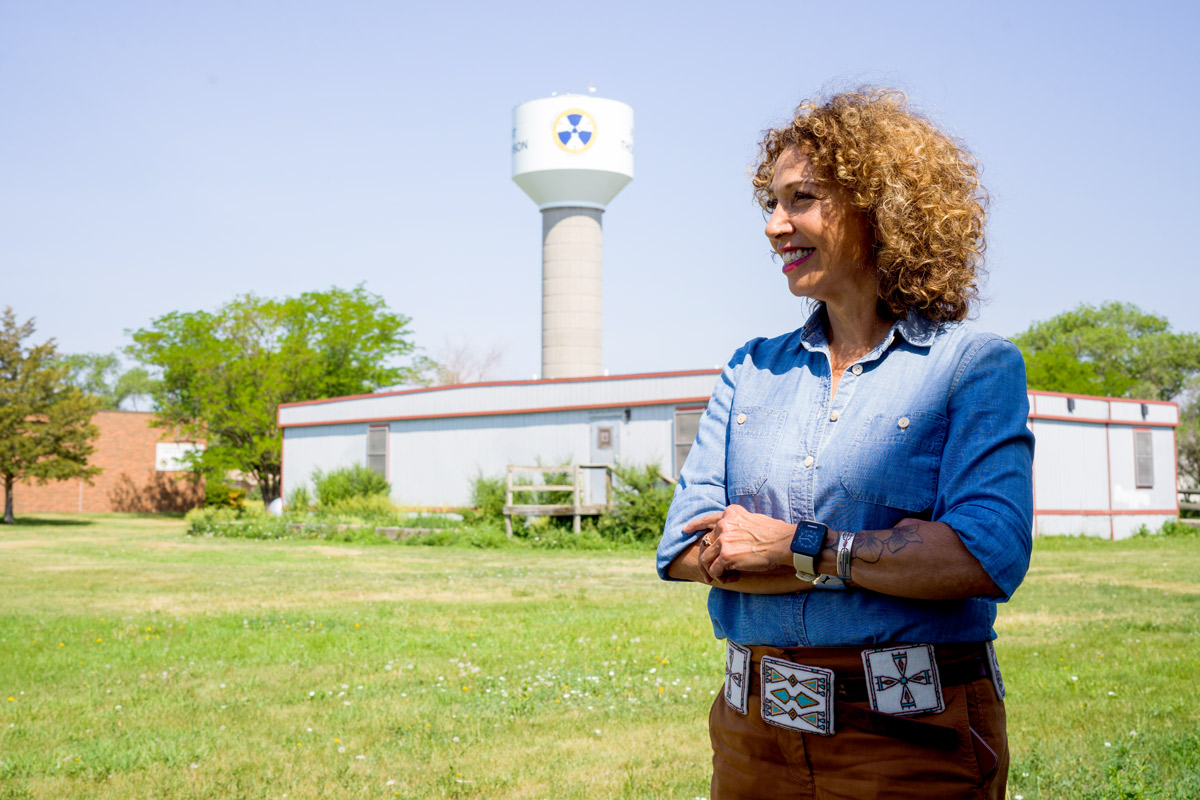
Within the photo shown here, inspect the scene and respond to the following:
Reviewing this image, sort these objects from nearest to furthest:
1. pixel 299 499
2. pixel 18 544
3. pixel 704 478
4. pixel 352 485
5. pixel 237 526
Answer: pixel 704 478 → pixel 18 544 → pixel 237 526 → pixel 352 485 → pixel 299 499

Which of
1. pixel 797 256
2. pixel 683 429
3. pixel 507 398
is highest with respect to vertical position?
pixel 507 398

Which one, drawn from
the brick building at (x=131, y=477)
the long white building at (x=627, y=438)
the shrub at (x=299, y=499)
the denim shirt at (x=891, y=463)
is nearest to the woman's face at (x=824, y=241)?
the denim shirt at (x=891, y=463)

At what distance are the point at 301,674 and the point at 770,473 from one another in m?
5.94

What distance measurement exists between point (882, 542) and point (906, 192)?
73cm

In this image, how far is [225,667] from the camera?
7570 mm

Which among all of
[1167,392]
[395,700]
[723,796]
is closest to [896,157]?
[723,796]

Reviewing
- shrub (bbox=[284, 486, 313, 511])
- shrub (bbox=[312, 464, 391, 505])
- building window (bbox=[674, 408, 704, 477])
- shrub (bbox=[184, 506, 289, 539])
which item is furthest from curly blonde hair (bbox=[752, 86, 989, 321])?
shrub (bbox=[284, 486, 313, 511])

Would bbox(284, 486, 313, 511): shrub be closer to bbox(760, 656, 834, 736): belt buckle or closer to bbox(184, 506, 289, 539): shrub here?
bbox(184, 506, 289, 539): shrub

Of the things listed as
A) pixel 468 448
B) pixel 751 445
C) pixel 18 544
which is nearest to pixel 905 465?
pixel 751 445

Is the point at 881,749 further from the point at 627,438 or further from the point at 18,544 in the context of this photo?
the point at 18,544

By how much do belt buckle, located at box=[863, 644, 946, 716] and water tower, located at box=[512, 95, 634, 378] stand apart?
35641mm

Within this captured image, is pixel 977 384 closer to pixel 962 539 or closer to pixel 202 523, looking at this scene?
pixel 962 539

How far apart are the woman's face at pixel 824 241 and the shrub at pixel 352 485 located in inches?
1008

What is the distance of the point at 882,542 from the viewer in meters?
1.94
